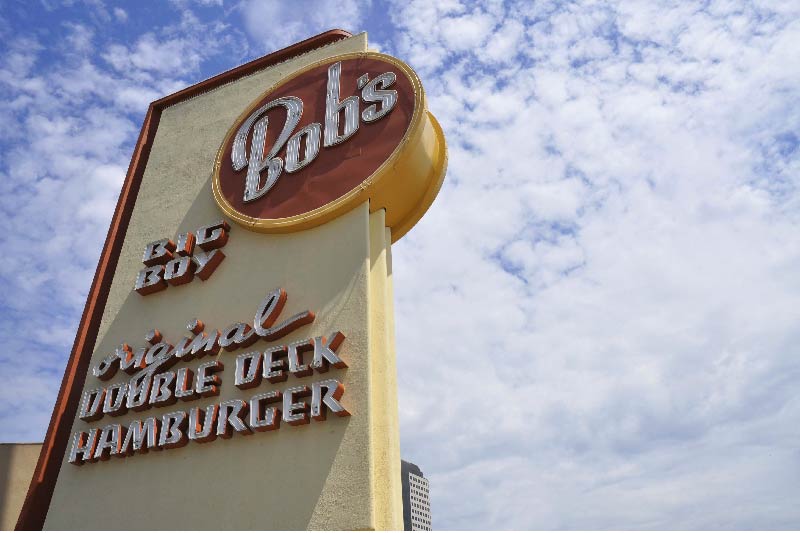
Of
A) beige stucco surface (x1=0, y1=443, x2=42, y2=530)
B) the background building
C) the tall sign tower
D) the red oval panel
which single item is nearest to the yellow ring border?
the tall sign tower

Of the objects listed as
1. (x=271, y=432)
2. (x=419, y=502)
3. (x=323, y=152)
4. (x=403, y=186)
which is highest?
(x=419, y=502)

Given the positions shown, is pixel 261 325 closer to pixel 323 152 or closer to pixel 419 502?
pixel 323 152

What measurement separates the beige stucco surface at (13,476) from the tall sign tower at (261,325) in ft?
18.5

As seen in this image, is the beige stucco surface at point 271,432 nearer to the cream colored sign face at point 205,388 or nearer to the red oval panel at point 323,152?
the cream colored sign face at point 205,388

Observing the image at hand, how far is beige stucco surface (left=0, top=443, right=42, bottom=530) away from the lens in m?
15.1

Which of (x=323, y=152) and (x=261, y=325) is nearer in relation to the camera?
(x=261, y=325)

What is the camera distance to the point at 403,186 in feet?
33.6

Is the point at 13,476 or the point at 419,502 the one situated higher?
the point at 419,502

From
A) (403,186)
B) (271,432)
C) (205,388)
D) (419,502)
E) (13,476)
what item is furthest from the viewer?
(419,502)

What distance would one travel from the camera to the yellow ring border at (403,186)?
32.8ft

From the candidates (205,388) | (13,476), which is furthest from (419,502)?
(205,388)

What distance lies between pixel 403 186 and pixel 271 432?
14.5 feet

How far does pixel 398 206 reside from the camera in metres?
10.5

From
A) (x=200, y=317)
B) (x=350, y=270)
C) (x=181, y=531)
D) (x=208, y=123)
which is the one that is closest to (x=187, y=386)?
(x=200, y=317)
